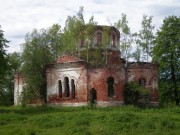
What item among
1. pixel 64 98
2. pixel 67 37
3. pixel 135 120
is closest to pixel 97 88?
pixel 64 98

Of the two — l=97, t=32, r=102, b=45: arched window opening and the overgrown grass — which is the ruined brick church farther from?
the overgrown grass

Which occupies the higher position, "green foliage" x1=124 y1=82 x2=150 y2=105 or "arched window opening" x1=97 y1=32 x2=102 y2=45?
"arched window opening" x1=97 y1=32 x2=102 y2=45

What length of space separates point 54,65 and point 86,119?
37.8 ft

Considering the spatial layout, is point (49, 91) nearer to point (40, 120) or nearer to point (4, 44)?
point (4, 44)

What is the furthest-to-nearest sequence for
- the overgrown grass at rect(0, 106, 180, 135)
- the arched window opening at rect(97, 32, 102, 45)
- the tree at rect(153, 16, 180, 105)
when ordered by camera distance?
the tree at rect(153, 16, 180, 105), the arched window opening at rect(97, 32, 102, 45), the overgrown grass at rect(0, 106, 180, 135)

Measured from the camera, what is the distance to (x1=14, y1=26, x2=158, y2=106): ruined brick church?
1253 inches

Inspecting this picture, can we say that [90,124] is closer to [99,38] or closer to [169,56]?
[99,38]

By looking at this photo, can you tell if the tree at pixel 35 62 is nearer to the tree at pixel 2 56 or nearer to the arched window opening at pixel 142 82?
the tree at pixel 2 56

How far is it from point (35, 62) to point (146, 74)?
33.7ft

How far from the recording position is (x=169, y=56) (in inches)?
1523

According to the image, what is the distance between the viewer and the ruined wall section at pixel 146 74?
109ft

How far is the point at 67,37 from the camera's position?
35.7 meters

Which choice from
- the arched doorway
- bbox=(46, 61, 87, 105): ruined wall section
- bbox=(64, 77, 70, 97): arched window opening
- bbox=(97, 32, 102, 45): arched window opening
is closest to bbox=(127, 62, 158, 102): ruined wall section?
the arched doorway

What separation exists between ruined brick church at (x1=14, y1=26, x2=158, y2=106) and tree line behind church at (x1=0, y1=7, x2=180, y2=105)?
956 mm
